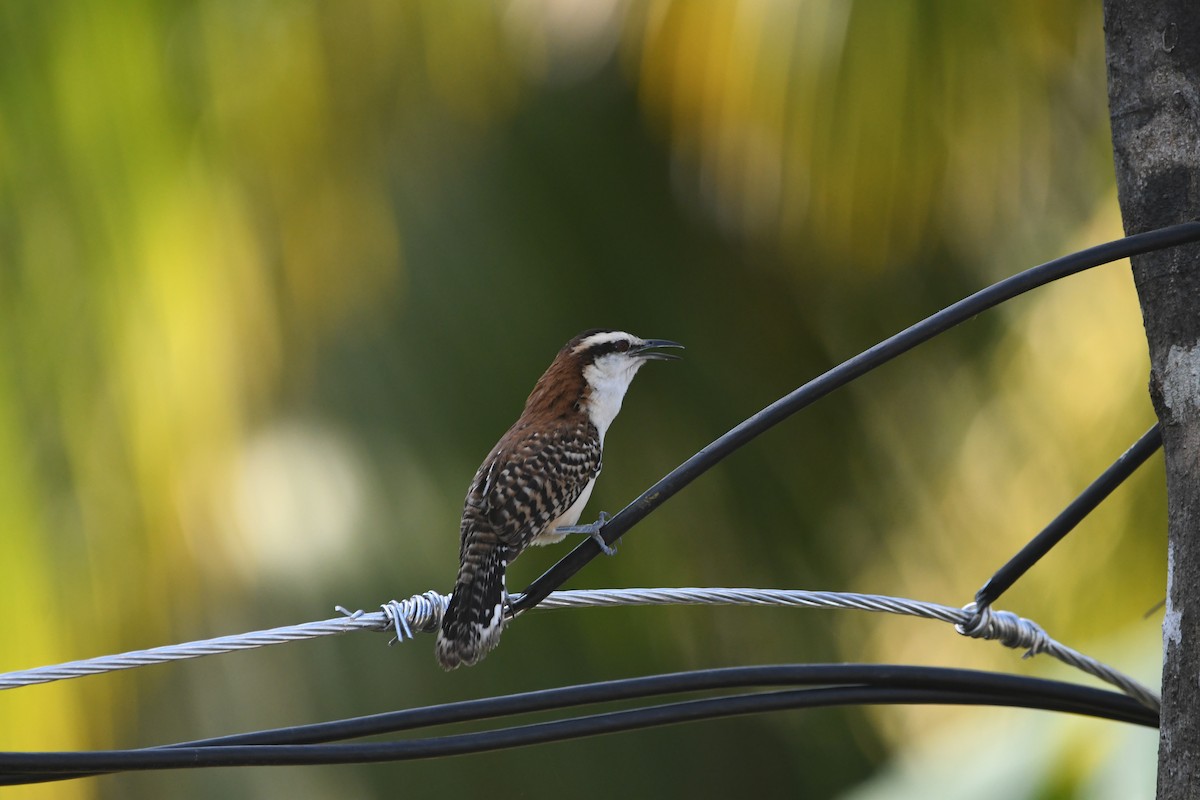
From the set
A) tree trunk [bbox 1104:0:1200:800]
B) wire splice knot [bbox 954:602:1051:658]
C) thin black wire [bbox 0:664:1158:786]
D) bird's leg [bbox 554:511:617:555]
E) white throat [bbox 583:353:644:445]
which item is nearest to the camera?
thin black wire [bbox 0:664:1158:786]

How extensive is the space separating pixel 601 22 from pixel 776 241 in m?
1.65

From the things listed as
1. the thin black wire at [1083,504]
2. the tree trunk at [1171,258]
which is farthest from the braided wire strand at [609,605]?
the tree trunk at [1171,258]

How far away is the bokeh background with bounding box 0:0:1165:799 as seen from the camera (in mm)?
6008

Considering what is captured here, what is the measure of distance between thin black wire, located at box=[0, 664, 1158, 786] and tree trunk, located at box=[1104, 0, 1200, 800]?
371 mm

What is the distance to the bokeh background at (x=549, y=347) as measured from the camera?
6008 mm

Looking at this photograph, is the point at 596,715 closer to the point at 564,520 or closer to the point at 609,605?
the point at 609,605

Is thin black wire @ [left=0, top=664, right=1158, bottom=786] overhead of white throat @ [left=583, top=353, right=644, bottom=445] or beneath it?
beneath

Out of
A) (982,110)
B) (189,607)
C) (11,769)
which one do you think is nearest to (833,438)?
(982,110)

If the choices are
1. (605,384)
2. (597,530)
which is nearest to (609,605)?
(597,530)

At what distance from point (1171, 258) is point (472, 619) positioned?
1927 millimetres

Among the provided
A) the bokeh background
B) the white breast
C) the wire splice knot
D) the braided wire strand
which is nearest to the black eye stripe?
the white breast

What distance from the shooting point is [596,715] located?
2.61 metres

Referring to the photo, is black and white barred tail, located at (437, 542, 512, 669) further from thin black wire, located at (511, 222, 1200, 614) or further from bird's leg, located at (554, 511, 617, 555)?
thin black wire, located at (511, 222, 1200, 614)

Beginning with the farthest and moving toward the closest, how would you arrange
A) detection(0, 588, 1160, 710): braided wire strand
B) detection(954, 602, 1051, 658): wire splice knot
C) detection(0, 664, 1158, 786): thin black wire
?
1. detection(954, 602, 1051, 658): wire splice knot
2. detection(0, 588, 1160, 710): braided wire strand
3. detection(0, 664, 1158, 786): thin black wire
